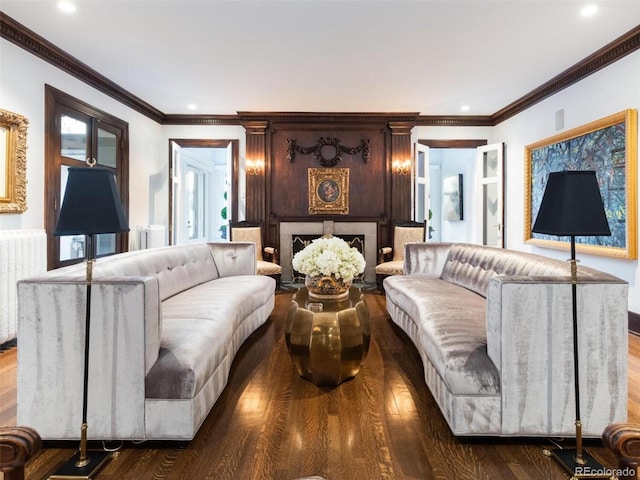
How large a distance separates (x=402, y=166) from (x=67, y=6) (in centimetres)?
461

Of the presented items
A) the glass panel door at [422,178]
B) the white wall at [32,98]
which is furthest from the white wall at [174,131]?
the glass panel door at [422,178]

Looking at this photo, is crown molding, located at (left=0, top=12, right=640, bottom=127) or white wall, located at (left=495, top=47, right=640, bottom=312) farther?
white wall, located at (left=495, top=47, right=640, bottom=312)

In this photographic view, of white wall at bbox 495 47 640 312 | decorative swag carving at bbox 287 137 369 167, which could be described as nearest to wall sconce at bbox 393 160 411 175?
decorative swag carving at bbox 287 137 369 167

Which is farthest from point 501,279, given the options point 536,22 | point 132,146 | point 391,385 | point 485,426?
point 132,146

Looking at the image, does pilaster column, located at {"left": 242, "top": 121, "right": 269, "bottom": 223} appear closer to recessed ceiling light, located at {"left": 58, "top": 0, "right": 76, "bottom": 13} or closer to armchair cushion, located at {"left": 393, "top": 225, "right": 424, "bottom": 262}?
armchair cushion, located at {"left": 393, "top": 225, "right": 424, "bottom": 262}

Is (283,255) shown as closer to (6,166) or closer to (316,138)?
(316,138)

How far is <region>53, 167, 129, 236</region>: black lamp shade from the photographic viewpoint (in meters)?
1.57

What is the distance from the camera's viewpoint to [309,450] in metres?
1.71

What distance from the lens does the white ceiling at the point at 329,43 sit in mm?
2992

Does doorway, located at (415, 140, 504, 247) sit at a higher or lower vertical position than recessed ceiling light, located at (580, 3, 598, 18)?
lower

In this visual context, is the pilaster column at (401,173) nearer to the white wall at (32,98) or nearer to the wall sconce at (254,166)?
the wall sconce at (254,166)

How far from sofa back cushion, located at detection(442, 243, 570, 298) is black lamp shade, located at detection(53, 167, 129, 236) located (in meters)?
2.01

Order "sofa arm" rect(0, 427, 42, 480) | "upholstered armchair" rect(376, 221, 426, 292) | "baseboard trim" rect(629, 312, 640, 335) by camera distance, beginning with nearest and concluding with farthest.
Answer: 1. "sofa arm" rect(0, 427, 42, 480)
2. "baseboard trim" rect(629, 312, 640, 335)
3. "upholstered armchair" rect(376, 221, 426, 292)

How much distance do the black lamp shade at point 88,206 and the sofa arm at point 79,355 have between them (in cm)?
26
